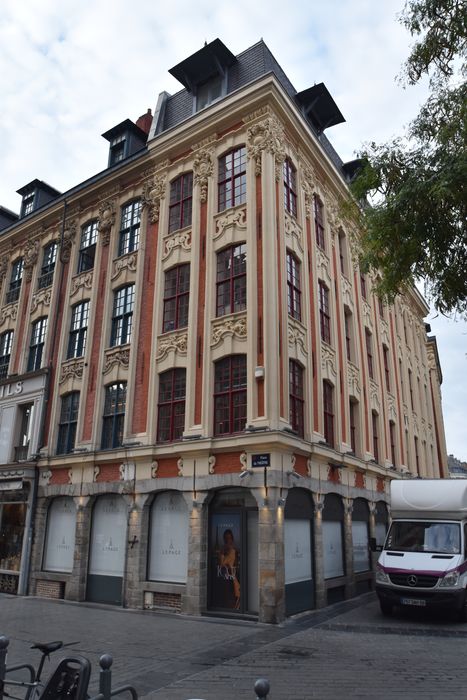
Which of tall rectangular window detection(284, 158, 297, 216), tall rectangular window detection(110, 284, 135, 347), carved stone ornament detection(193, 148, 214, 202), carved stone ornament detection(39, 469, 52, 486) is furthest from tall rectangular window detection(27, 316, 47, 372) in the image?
tall rectangular window detection(284, 158, 297, 216)

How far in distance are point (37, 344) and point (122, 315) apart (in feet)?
16.8

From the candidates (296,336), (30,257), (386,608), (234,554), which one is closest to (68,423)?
(30,257)

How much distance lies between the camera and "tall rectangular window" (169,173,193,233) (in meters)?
19.0

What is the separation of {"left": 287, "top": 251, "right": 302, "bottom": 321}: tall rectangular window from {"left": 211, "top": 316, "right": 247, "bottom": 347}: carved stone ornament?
5.89 feet

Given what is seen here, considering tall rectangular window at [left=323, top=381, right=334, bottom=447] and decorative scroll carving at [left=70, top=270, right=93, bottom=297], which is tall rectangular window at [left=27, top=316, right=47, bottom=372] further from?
tall rectangular window at [left=323, top=381, right=334, bottom=447]

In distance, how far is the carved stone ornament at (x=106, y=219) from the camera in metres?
21.2

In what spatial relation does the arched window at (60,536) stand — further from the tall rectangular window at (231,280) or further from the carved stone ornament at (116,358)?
the tall rectangular window at (231,280)

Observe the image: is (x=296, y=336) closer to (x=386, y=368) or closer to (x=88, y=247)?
(x=88, y=247)

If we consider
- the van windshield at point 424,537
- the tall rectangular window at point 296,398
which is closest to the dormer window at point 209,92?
the tall rectangular window at point 296,398

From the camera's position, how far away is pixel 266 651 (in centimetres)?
1006

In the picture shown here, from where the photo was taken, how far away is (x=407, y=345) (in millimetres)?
31609

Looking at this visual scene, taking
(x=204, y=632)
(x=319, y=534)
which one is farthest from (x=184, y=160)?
(x=204, y=632)

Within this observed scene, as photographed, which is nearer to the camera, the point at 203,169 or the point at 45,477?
the point at 203,169

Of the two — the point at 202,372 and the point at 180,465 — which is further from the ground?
the point at 202,372
